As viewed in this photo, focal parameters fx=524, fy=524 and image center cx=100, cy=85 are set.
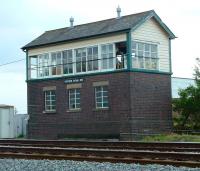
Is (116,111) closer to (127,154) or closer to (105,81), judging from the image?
(105,81)

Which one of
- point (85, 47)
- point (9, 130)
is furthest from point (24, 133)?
point (85, 47)

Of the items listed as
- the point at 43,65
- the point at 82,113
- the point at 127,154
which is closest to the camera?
the point at 127,154

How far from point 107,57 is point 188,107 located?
21.0ft

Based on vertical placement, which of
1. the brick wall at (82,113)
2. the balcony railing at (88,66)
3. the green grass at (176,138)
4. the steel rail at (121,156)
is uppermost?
the balcony railing at (88,66)

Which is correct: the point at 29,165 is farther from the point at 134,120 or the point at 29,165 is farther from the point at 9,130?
the point at 9,130

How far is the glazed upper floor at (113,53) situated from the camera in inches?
1299

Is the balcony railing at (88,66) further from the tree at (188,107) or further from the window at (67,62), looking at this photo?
the tree at (188,107)

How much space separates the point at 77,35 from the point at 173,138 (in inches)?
435

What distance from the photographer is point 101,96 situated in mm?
33344

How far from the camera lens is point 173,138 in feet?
93.6

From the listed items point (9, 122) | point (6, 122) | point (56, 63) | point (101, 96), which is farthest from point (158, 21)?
point (6, 122)

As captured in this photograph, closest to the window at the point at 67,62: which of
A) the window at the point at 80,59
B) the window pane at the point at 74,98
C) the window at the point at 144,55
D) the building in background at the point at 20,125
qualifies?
the window at the point at 80,59

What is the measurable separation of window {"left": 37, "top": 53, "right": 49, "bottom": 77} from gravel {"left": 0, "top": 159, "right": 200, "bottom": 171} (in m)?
21.9

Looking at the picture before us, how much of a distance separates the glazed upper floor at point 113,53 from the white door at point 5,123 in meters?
3.47
